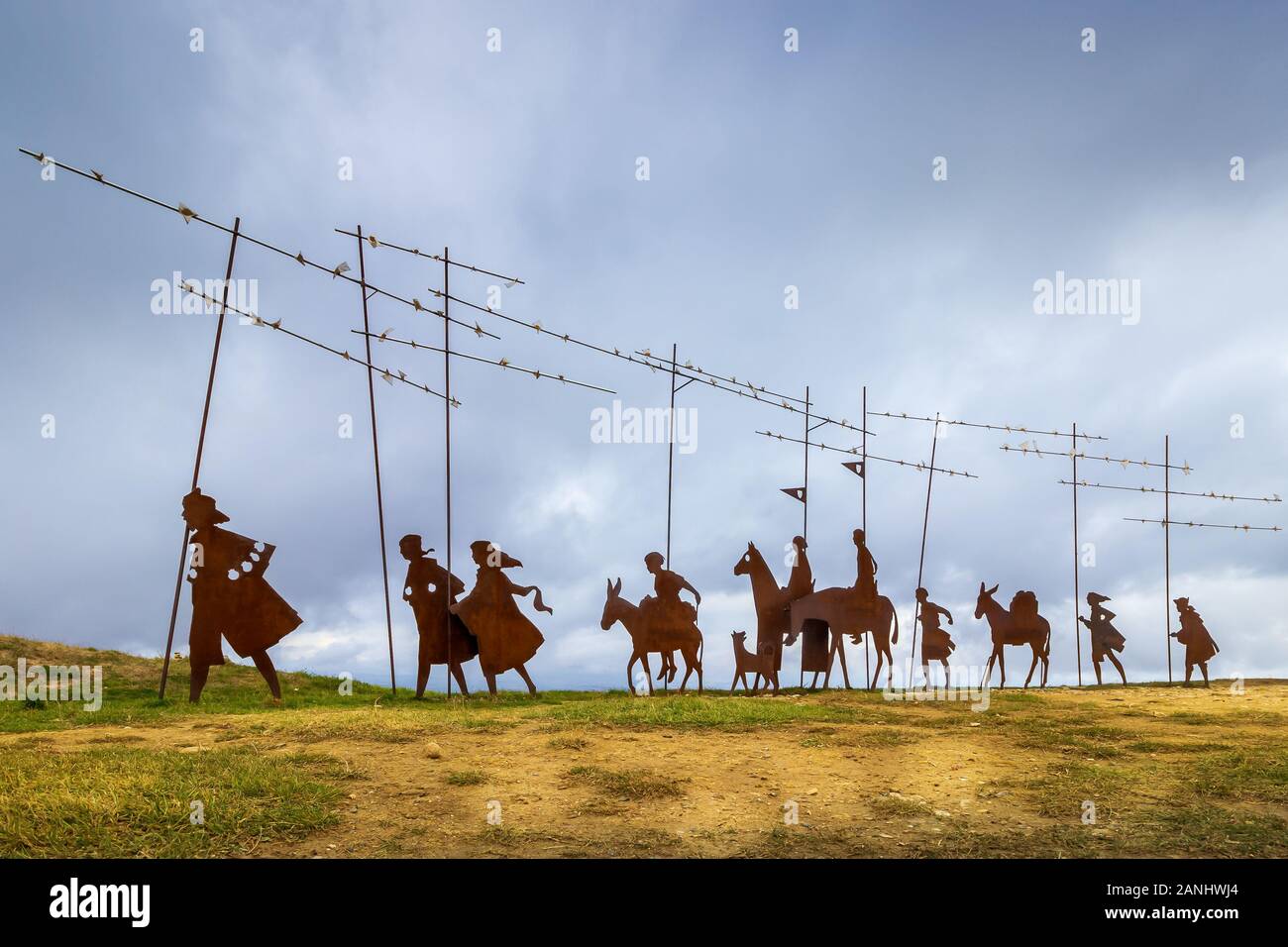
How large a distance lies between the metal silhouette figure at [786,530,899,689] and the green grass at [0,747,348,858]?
12.1 metres

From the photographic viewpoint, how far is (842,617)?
20.1 meters

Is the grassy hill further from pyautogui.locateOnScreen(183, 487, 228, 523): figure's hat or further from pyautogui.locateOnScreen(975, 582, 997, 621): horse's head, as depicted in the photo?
pyautogui.locateOnScreen(975, 582, 997, 621): horse's head

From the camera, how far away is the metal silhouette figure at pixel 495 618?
16984 millimetres

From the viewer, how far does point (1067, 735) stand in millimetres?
12594

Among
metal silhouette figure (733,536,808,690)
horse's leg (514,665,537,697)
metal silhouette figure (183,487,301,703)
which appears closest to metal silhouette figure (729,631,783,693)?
metal silhouette figure (733,536,808,690)

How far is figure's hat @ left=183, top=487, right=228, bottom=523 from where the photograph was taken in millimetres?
15211

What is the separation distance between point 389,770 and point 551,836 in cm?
275

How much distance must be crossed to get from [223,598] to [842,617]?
12083mm

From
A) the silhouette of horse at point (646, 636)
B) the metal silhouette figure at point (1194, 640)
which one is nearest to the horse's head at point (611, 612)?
the silhouette of horse at point (646, 636)

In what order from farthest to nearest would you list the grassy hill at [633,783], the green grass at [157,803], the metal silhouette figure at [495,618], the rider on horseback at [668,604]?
the rider on horseback at [668,604] → the metal silhouette figure at [495,618] → the grassy hill at [633,783] → the green grass at [157,803]

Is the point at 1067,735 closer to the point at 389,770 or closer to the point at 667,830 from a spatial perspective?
the point at 667,830

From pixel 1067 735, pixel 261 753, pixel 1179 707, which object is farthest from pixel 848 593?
pixel 261 753

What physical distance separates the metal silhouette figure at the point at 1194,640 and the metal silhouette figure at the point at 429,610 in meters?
19.3

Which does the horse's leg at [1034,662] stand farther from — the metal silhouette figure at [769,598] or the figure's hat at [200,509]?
the figure's hat at [200,509]
